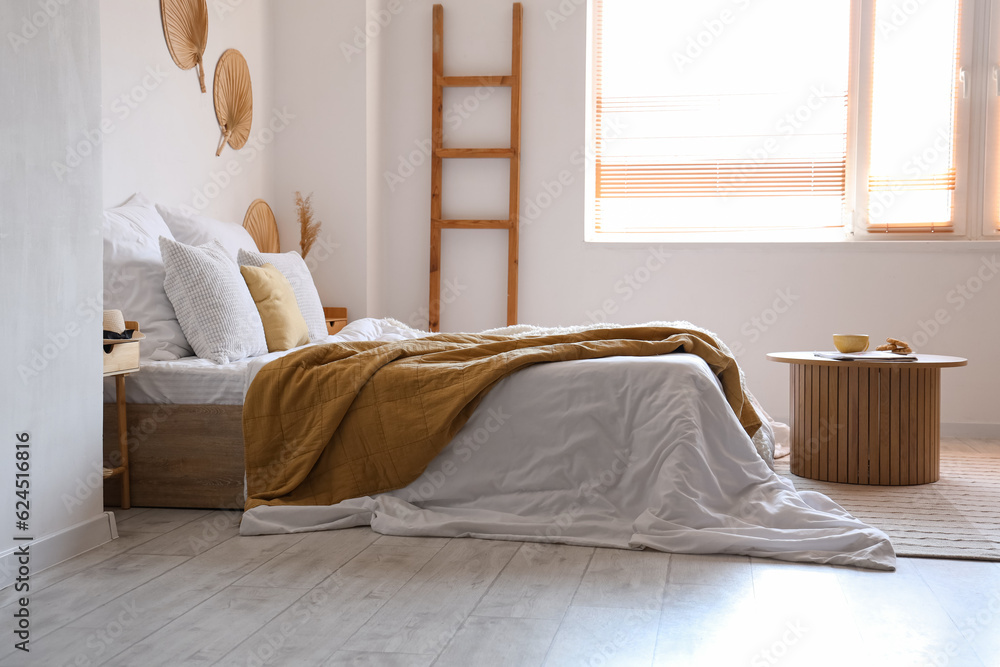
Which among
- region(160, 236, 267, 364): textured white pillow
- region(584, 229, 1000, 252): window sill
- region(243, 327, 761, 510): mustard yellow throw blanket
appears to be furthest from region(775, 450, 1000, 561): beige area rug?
region(160, 236, 267, 364): textured white pillow

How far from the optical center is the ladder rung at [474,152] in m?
4.80

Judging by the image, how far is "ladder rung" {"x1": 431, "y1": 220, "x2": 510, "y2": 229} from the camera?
482 cm

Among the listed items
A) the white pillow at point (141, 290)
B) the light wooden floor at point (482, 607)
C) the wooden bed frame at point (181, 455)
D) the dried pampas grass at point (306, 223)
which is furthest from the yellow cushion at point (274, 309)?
the dried pampas grass at point (306, 223)

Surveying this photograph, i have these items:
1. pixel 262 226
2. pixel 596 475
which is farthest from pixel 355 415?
pixel 262 226

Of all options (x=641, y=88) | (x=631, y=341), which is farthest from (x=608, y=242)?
(x=631, y=341)

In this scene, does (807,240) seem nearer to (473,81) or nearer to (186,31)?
(473,81)

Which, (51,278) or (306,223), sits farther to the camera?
(306,223)

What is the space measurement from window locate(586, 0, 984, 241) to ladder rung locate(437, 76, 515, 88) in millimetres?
490

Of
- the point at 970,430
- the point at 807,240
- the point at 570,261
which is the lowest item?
the point at 970,430

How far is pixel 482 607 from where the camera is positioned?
6.14 feet

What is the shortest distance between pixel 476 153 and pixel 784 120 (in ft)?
5.58

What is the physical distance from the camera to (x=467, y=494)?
258cm

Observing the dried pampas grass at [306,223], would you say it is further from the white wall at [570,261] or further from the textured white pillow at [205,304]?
the textured white pillow at [205,304]

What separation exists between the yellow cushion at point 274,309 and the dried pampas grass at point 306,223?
1.38m
